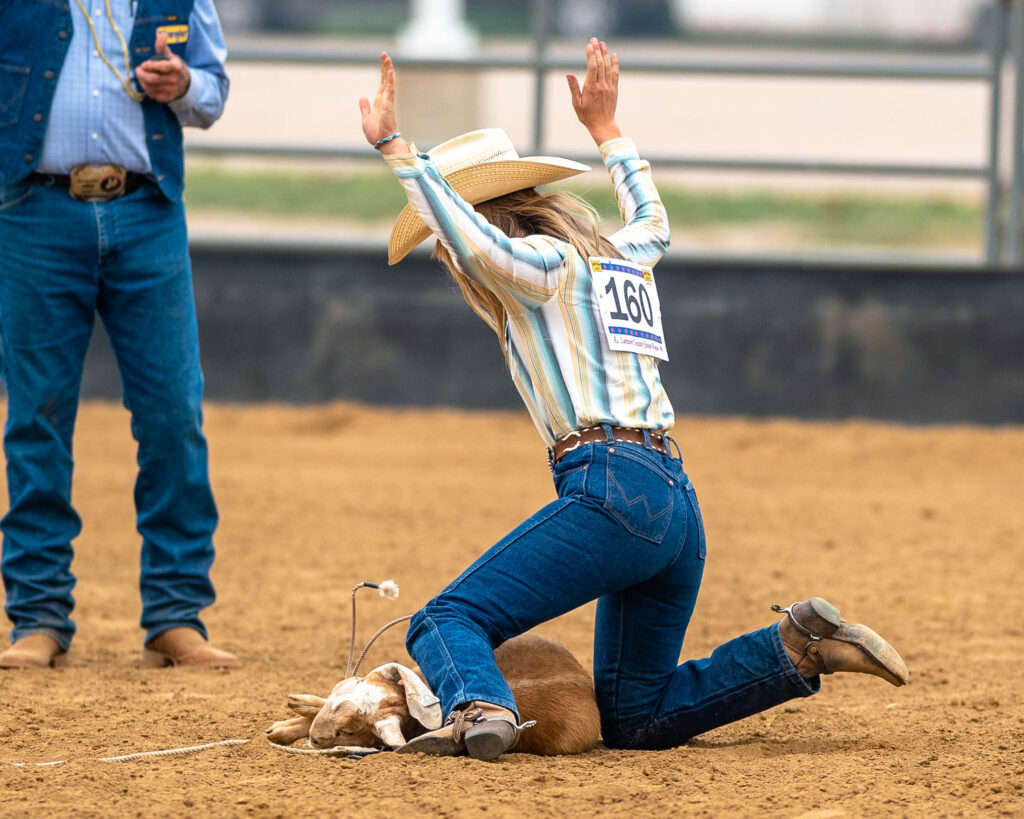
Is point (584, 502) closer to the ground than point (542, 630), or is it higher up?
higher up

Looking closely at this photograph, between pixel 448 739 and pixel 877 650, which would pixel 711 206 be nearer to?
pixel 877 650

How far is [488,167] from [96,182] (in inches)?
54.9

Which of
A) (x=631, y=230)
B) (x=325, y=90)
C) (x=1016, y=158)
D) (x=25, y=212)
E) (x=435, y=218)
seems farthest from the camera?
(x=325, y=90)

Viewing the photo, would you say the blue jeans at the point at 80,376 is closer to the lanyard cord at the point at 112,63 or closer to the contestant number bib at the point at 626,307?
the lanyard cord at the point at 112,63

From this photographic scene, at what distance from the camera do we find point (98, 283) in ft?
13.9

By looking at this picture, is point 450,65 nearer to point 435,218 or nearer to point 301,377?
point 301,377

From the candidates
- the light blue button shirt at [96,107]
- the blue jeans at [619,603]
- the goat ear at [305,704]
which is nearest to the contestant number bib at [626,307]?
the blue jeans at [619,603]

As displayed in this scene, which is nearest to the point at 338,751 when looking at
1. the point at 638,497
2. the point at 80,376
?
the point at 638,497

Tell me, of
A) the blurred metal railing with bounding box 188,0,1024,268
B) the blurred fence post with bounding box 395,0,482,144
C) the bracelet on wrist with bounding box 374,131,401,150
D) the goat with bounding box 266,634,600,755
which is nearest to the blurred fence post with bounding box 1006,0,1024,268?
the blurred metal railing with bounding box 188,0,1024,268

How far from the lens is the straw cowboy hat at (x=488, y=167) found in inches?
131

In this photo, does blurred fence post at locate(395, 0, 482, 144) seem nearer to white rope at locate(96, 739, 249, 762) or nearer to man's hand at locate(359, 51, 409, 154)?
man's hand at locate(359, 51, 409, 154)

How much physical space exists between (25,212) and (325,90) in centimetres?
534

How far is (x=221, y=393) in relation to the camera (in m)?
9.02

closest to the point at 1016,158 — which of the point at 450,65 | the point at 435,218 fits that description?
the point at 450,65
